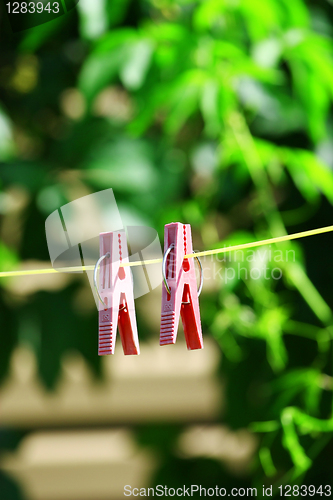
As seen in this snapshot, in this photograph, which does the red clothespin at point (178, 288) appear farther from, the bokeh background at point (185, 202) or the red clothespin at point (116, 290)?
the bokeh background at point (185, 202)

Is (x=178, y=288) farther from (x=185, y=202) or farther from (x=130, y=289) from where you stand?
(x=185, y=202)

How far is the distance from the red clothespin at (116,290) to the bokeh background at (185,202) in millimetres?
285

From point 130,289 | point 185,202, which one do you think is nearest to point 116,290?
point 130,289

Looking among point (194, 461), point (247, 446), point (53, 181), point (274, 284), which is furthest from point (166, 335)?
point (247, 446)

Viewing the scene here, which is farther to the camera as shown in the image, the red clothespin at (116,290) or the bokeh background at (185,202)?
the bokeh background at (185,202)

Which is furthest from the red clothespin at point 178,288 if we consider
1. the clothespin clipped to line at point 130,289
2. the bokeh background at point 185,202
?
the bokeh background at point 185,202

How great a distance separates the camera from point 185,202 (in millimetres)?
861

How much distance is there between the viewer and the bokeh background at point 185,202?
2.16 feet

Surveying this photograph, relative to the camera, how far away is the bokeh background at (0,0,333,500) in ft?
2.16

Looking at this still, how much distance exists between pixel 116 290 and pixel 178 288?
0.05m

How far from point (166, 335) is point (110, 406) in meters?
0.87

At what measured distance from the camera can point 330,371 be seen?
2.89ft

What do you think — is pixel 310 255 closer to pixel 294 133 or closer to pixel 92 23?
pixel 294 133

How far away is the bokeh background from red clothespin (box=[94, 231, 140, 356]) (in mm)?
285
